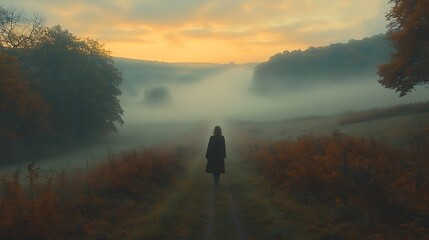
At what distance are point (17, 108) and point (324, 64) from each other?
420ft

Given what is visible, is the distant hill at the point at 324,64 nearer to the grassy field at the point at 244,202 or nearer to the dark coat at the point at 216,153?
the dark coat at the point at 216,153

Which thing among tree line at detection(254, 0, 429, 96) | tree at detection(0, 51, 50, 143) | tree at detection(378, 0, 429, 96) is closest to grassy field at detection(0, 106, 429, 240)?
tree at detection(378, 0, 429, 96)

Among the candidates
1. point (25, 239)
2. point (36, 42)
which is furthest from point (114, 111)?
point (25, 239)

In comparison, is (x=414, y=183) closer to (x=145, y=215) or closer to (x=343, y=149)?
(x=343, y=149)

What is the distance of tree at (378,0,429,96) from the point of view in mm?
31625

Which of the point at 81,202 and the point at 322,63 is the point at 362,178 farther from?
the point at 322,63

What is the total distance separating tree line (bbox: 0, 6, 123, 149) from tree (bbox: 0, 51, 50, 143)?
0.34 ft

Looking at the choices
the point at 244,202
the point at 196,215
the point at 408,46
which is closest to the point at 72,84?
the point at 408,46

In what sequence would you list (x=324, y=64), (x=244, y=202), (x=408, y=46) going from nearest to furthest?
(x=244, y=202), (x=408, y=46), (x=324, y=64)

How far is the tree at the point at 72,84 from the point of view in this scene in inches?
2328

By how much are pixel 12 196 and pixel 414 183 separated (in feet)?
34.8

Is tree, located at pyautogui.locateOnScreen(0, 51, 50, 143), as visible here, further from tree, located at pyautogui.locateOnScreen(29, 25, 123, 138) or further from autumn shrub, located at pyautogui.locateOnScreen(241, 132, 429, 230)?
autumn shrub, located at pyautogui.locateOnScreen(241, 132, 429, 230)

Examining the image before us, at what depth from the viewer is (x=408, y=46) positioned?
1319 inches

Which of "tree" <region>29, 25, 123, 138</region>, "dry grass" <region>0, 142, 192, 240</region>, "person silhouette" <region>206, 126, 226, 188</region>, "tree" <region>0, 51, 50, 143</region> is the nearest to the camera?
"dry grass" <region>0, 142, 192, 240</region>
